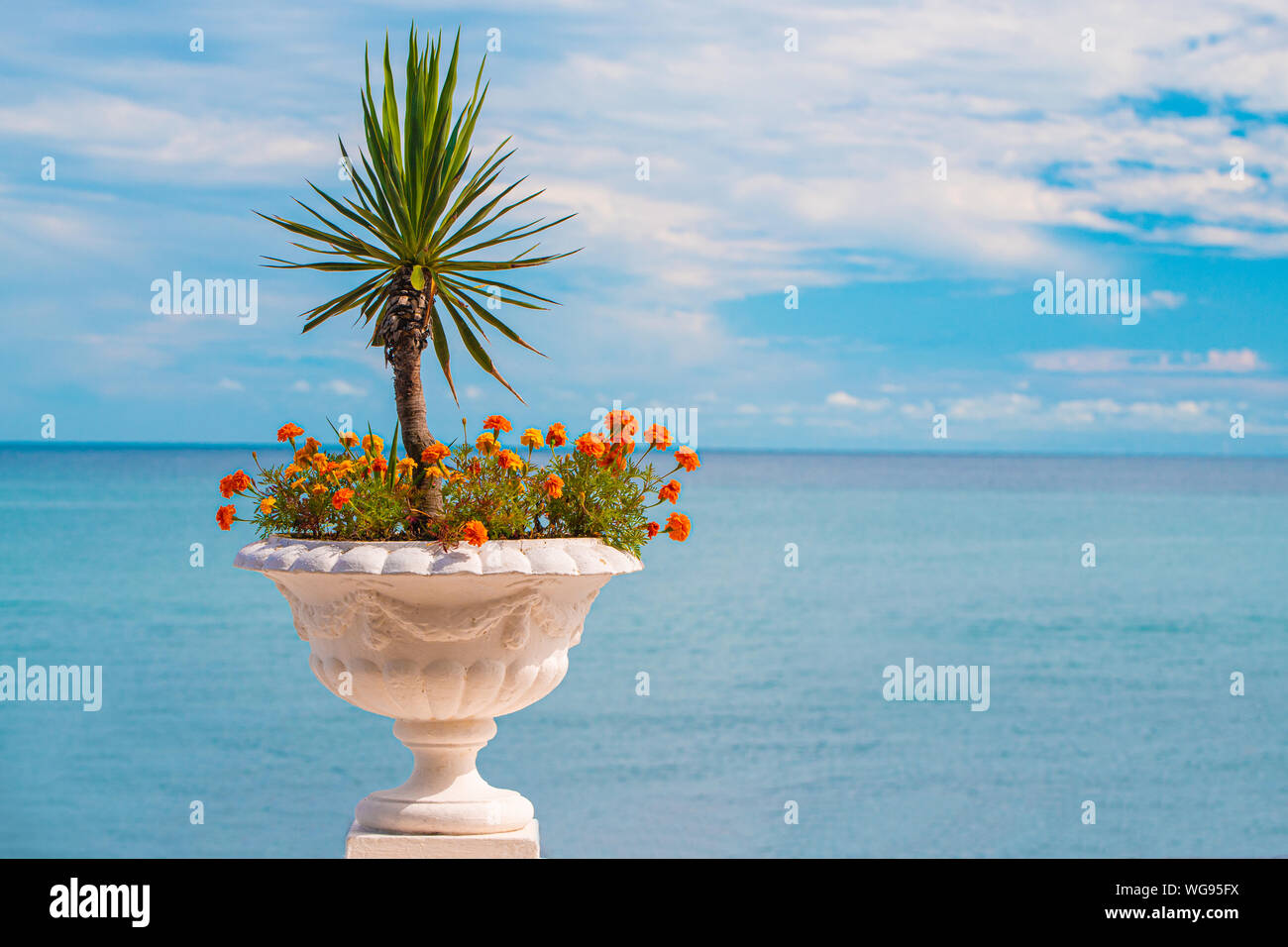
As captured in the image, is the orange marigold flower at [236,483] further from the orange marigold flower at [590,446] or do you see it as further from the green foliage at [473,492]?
the orange marigold flower at [590,446]

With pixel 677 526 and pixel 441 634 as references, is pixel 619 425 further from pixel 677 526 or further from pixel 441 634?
pixel 441 634

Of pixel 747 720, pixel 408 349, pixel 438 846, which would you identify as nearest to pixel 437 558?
pixel 408 349

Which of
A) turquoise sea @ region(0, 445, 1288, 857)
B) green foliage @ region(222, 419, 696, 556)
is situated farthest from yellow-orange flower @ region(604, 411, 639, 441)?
turquoise sea @ region(0, 445, 1288, 857)

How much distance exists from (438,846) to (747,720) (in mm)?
12674

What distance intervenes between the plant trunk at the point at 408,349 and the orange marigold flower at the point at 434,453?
19cm

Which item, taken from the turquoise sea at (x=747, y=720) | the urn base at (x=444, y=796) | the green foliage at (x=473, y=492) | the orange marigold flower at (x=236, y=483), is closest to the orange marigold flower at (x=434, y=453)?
the green foliage at (x=473, y=492)

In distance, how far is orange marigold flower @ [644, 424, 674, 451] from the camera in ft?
12.8

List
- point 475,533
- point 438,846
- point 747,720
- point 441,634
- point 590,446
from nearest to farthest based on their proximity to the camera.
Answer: point 475,533, point 441,634, point 438,846, point 590,446, point 747,720

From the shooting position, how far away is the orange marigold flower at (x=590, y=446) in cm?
384

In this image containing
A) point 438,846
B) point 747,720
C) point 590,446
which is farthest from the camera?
point 747,720

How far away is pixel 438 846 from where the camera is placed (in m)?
3.74

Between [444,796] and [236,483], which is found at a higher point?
[236,483]

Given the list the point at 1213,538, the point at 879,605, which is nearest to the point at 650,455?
the point at 879,605

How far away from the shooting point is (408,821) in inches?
149
